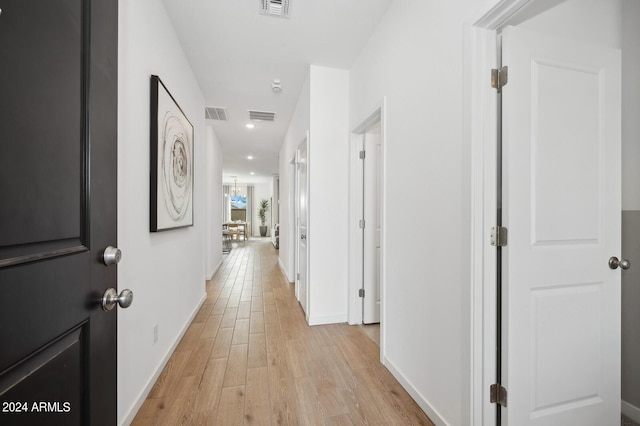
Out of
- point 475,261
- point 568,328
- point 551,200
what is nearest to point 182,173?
point 475,261

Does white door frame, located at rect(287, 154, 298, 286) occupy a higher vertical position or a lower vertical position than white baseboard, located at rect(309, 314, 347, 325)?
higher

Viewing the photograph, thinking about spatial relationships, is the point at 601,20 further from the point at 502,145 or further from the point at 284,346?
the point at 284,346

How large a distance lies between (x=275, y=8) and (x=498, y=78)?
5.43ft

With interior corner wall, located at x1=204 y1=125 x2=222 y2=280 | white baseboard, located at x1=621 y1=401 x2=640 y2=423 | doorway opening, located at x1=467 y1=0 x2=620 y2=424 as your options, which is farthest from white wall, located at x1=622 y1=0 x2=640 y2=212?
interior corner wall, located at x1=204 y1=125 x2=222 y2=280

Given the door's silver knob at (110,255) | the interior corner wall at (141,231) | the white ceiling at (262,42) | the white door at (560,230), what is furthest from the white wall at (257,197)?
the door's silver knob at (110,255)

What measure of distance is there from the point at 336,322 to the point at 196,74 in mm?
3101

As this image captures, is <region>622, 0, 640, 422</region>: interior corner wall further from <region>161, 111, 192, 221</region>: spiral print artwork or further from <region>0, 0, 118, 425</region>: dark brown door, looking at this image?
<region>161, 111, 192, 221</region>: spiral print artwork

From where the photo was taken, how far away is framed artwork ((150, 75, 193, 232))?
1839mm

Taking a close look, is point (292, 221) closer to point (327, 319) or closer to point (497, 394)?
point (327, 319)

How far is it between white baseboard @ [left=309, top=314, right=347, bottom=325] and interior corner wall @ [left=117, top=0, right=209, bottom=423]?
1.25 metres

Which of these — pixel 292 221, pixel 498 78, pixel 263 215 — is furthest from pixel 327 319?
pixel 263 215

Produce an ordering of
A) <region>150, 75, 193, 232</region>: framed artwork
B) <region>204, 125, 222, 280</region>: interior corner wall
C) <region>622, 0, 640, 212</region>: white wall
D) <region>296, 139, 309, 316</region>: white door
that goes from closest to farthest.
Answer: <region>622, 0, 640, 212</region>: white wall < <region>150, 75, 193, 232</region>: framed artwork < <region>296, 139, 309, 316</region>: white door < <region>204, 125, 222, 280</region>: interior corner wall

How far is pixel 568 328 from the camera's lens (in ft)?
4.42

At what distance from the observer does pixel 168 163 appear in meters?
2.08
